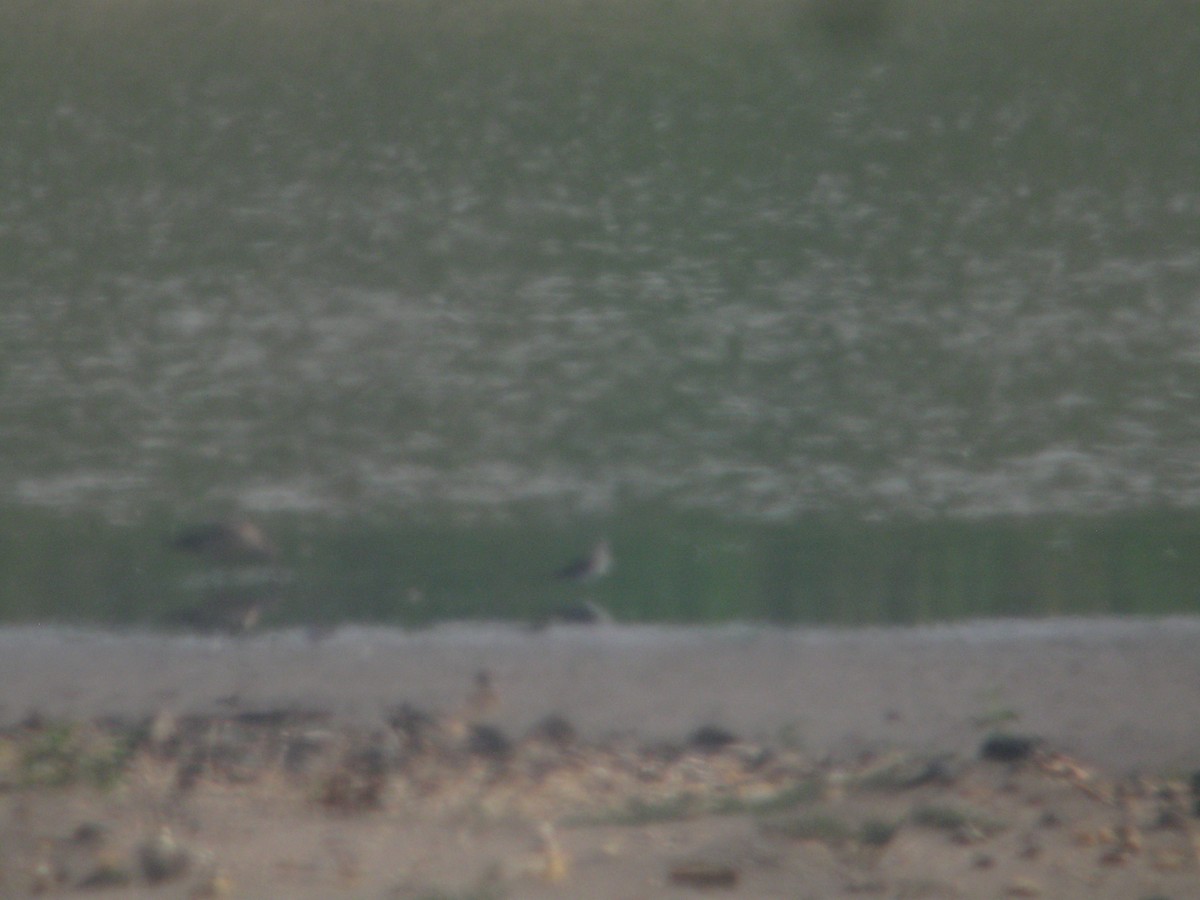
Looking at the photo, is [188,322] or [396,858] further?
[188,322]

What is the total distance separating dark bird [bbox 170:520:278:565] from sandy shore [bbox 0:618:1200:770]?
21.8 inches

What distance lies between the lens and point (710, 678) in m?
4.43

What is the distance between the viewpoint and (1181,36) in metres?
10.5

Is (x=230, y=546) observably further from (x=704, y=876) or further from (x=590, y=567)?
(x=704, y=876)

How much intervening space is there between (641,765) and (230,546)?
2064mm

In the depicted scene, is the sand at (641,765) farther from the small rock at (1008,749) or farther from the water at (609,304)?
the water at (609,304)

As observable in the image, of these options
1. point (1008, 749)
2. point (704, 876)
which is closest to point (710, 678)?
point (1008, 749)

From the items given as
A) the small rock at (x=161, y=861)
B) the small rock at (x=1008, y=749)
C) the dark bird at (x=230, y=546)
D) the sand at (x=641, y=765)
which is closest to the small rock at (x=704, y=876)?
the sand at (x=641, y=765)

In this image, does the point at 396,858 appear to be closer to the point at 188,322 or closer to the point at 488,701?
the point at 488,701

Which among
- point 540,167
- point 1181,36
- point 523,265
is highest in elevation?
point 1181,36

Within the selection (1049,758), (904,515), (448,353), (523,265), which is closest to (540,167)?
(523,265)

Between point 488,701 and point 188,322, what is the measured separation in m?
3.86

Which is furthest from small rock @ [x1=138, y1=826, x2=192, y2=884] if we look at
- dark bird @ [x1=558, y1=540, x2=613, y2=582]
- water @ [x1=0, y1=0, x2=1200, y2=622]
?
dark bird @ [x1=558, y1=540, x2=613, y2=582]

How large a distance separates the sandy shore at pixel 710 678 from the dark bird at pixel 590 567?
0.32 meters
